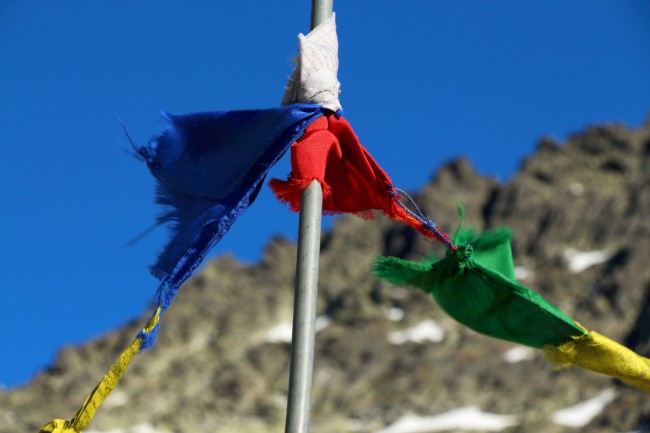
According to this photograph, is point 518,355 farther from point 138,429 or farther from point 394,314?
point 138,429

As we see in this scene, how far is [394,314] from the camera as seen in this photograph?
3046 inches

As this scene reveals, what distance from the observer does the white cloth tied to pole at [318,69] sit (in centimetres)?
512

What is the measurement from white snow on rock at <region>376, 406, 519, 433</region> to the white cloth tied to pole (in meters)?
56.0

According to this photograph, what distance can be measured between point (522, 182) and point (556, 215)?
226 inches

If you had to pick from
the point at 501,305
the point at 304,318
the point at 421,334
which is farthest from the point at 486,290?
the point at 421,334

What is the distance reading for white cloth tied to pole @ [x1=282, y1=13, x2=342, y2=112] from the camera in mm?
5121

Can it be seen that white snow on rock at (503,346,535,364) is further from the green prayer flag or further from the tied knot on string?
the tied knot on string

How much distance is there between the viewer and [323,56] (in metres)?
5.17

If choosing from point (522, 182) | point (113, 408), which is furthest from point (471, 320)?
point (522, 182)

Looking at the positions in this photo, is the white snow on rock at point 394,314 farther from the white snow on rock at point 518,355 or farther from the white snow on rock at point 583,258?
the white snow on rock at point 583,258

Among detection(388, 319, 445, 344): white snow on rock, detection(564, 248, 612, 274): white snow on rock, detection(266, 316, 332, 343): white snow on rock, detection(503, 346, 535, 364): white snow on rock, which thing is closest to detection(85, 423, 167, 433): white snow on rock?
detection(266, 316, 332, 343): white snow on rock

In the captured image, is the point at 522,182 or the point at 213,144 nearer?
the point at 213,144

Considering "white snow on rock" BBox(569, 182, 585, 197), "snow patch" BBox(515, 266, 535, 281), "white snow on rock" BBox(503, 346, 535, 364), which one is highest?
"white snow on rock" BBox(569, 182, 585, 197)

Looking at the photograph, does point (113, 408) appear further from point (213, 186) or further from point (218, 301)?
point (213, 186)
